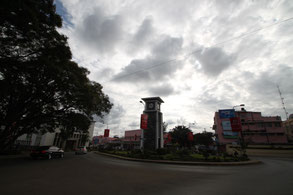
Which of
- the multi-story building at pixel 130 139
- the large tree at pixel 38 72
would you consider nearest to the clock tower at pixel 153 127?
the large tree at pixel 38 72

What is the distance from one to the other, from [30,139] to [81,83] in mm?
33996

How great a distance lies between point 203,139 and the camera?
5306cm

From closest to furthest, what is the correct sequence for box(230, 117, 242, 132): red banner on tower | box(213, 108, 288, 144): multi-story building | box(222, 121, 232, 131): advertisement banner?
1. box(230, 117, 242, 132): red banner on tower
2. box(213, 108, 288, 144): multi-story building
3. box(222, 121, 232, 131): advertisement banner

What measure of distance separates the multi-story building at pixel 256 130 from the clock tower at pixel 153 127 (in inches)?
815

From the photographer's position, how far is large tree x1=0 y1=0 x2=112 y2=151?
9.48 m

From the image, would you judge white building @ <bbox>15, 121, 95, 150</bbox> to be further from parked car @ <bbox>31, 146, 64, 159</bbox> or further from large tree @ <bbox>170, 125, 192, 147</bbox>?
large tree @ <bbox>170, 125, 192, 147</bbox>

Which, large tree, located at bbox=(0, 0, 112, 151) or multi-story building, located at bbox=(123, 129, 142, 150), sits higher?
large tree, located at bbox=(0, 0, 112, 151)

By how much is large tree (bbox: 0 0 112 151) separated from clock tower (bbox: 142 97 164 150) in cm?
1360

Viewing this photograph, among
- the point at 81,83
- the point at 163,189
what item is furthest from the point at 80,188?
the point at 81,83

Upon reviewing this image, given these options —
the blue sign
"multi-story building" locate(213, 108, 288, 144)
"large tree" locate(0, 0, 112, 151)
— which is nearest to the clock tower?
"large tree" locate(0, 0, 112, 151)

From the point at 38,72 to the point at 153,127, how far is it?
2367 centimetres

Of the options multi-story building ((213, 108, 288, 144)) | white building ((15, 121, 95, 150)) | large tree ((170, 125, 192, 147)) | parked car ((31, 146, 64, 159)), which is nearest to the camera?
parked car ((31, 146, 64, 159))

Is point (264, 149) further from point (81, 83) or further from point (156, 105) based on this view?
point (81, 83)

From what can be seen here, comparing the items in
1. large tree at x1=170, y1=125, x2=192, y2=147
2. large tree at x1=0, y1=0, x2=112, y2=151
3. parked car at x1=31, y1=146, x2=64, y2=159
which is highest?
large tree at x1=0, y1=0, x2=112, y2=151
